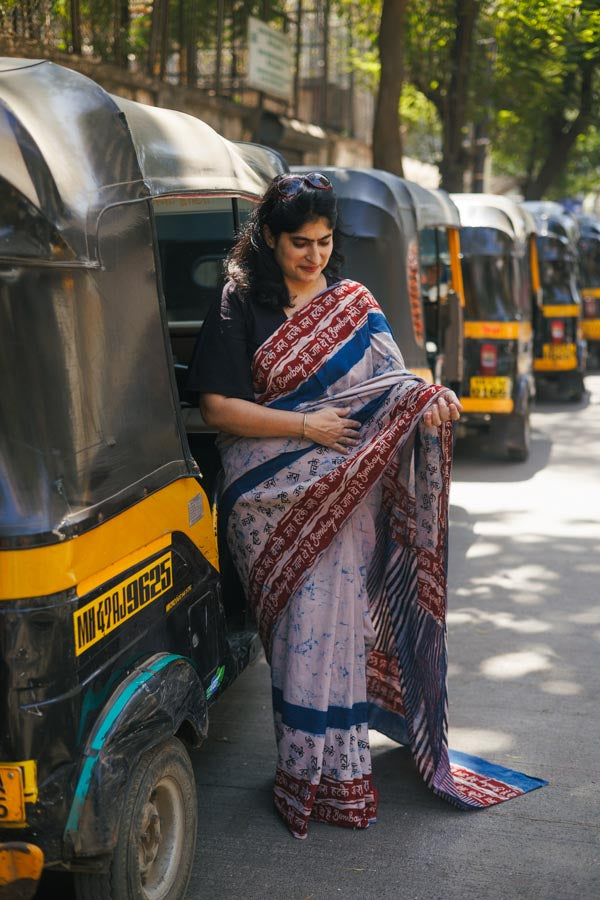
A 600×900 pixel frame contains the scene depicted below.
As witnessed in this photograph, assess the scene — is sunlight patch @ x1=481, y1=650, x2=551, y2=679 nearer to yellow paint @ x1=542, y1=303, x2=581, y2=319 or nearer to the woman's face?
the woman's face

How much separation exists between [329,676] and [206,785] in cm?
76

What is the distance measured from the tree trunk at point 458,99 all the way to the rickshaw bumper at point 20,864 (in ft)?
45.3

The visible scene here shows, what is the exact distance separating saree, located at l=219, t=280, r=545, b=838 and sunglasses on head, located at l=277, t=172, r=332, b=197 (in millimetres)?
321

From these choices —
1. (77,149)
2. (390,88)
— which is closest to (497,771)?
(77,149)

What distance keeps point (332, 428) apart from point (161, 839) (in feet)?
4.13

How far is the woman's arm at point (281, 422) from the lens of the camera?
3.23 metres

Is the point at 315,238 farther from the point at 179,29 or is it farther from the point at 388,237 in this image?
the point at 179,29

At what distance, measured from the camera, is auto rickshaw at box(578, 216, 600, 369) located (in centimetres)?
1684

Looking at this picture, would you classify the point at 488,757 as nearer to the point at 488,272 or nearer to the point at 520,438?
the point at 520,438

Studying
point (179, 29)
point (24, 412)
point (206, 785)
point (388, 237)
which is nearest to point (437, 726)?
point (206, 785)

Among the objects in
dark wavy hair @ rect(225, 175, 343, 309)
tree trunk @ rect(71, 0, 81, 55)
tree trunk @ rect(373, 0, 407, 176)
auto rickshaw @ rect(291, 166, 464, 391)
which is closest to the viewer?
dark wavy hair @ rect(225, 175, 343, 309)

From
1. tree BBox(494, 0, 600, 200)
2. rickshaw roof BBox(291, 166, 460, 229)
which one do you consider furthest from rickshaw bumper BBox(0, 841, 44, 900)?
tree BBox(494, 0, 600, 200)

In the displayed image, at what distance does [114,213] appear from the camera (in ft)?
8.39

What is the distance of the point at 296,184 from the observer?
321cm
